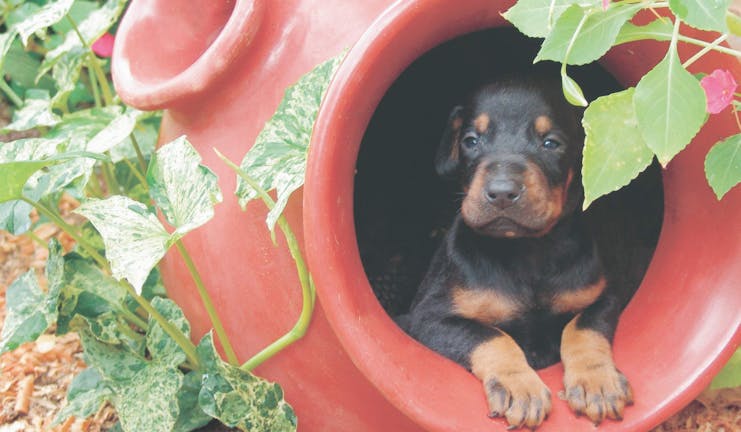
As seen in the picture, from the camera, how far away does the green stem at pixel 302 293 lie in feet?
6.79

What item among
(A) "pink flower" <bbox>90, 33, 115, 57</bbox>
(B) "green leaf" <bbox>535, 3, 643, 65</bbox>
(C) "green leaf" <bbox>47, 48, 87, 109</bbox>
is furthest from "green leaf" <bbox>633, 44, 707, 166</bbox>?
(A) "pink flower" <bbox>90, 33, 115, 57</bbox>

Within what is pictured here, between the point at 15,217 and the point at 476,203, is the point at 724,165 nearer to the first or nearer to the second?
the point at 476,203

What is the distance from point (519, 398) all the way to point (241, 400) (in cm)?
64

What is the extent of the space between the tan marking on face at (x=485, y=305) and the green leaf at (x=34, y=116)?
1289 mm

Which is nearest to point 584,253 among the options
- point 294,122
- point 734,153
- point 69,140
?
point 734,153

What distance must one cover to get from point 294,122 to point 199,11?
0.59 meters

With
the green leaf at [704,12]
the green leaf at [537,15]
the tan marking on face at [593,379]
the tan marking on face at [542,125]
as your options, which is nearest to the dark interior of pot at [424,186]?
the tan marking on face at [542,125]

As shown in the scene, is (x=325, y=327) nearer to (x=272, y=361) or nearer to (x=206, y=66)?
(x=272, y=361)

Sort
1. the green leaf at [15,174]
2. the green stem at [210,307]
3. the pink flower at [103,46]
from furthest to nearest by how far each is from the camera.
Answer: the pink flower at [103,46]
the green stem at [210,307]
the green leaf at [15,174]

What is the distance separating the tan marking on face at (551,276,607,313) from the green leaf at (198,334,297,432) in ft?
2.71

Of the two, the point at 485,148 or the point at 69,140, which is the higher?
the point at 69,140

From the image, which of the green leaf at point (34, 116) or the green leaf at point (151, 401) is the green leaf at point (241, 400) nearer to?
the green leaf at point (151, 401)

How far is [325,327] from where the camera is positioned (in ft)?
7.35

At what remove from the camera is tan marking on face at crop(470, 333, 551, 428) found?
2080 mm
